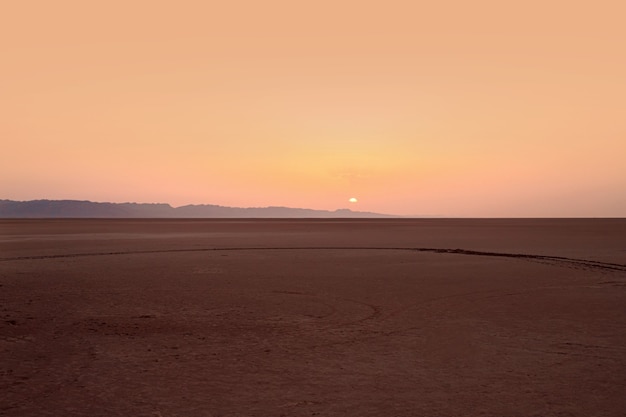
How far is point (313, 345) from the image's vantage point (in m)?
8.28

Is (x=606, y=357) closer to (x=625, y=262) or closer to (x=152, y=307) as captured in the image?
(x=152, y=307)

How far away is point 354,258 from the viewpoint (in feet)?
78.8

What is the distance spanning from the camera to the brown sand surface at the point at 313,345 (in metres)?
5.87

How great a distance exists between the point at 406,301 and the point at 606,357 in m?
5.10

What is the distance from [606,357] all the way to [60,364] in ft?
23.6

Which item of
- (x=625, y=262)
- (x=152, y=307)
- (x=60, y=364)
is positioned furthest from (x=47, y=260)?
(x=625, y=262)

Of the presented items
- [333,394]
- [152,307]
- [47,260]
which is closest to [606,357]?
[333,394]

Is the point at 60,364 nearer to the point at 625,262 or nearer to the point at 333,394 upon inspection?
the point at 333,394

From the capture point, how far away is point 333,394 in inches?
239

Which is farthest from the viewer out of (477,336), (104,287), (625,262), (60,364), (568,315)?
(625,262)

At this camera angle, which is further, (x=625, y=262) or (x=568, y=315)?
(x=625, y=262)

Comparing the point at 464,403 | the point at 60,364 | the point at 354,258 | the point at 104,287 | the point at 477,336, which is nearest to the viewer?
the point at 464,403

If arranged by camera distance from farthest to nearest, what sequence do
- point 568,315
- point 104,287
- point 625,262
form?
1. point 625,262
2. point 104,287
3. point 568,315

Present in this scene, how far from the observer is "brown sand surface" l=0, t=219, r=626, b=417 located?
587 cm
